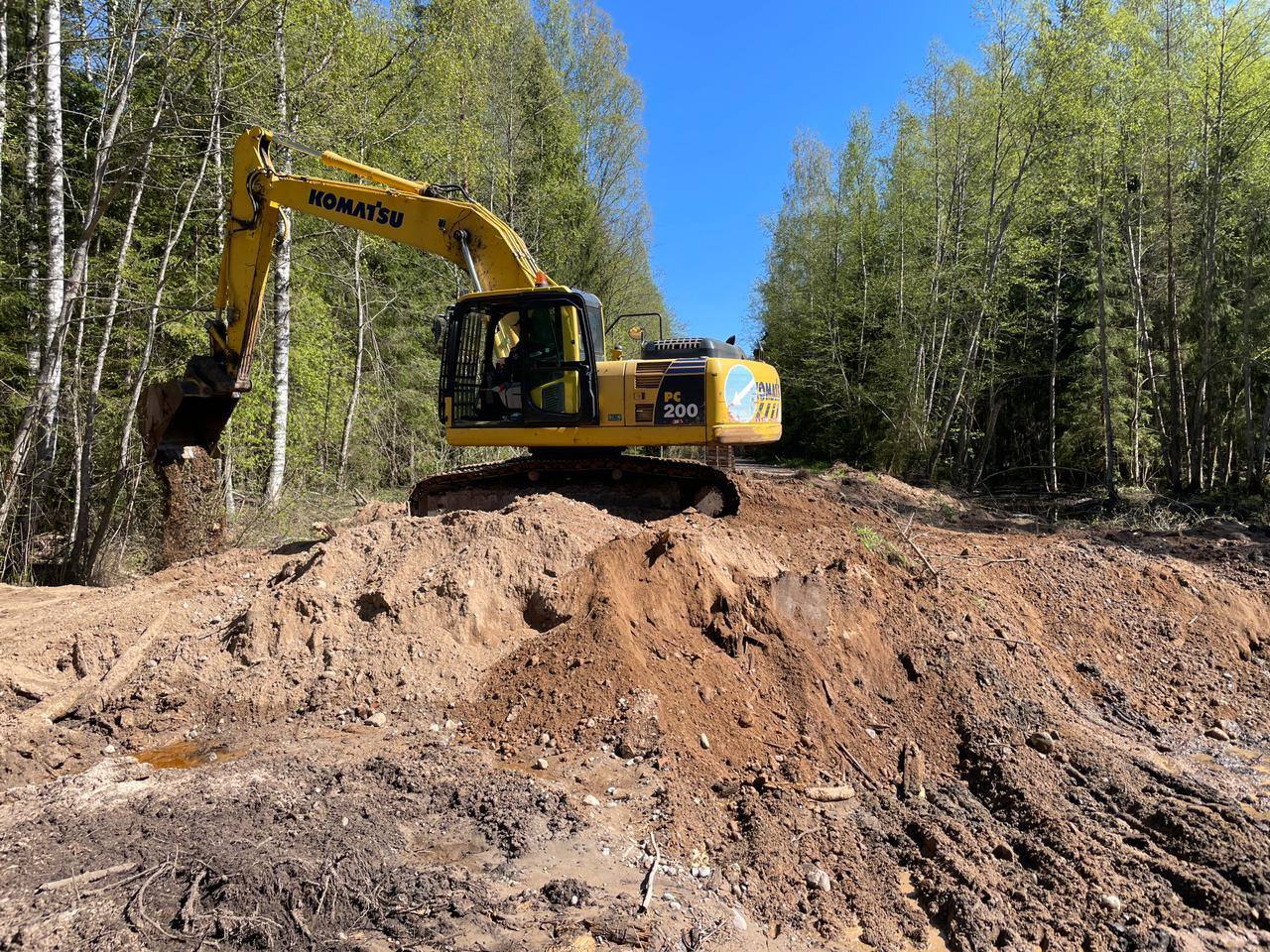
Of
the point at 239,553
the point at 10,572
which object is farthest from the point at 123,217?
the point at 239,553

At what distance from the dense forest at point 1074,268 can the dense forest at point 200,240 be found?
1017 centimetres

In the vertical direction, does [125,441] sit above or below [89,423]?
below

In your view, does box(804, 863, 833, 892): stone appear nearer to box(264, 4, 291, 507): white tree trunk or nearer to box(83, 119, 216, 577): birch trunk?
box(83, 119, 216, 577): birch trunk

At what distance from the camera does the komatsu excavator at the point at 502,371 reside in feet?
22.1

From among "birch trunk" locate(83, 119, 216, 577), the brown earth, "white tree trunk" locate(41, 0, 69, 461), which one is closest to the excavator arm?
"birch trunk" locate(83, 119, 216, 577)

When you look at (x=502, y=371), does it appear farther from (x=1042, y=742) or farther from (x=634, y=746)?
(x=1042, y=742)

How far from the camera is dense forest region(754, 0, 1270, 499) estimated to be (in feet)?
35.6

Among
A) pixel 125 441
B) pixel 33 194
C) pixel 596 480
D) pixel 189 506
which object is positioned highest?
pixel 33 194

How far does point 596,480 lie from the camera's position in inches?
287

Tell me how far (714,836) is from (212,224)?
9.90 metres

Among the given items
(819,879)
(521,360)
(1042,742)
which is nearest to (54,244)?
(521,360)

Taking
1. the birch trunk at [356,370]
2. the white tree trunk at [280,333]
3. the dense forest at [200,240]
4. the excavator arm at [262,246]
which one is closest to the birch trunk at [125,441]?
the dense forest at [200,240]

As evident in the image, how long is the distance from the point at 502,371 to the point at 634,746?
4.46 meters

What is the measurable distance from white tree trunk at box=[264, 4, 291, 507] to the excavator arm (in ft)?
6.33
